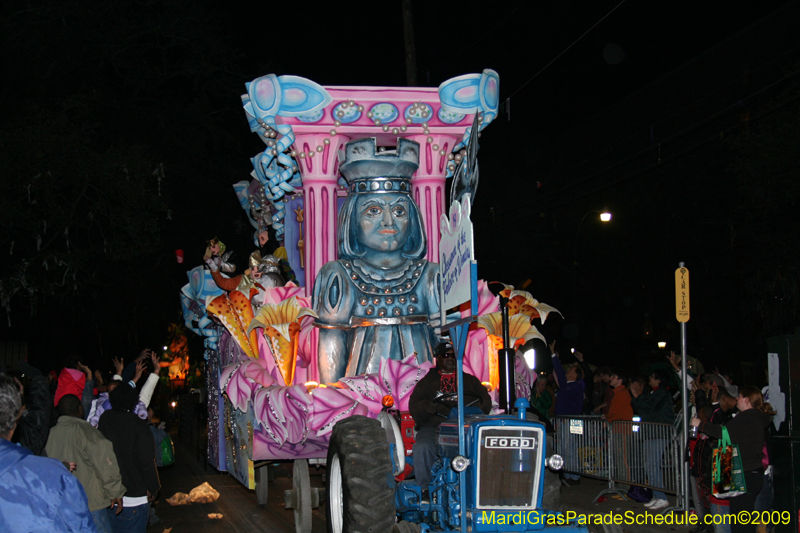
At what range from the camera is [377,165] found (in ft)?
28.4

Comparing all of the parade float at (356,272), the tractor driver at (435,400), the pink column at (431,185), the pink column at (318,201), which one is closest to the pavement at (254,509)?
the parade float at (356,272)

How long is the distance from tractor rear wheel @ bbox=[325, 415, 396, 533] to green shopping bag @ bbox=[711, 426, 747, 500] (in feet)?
10.0

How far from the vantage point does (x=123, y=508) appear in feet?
19.8

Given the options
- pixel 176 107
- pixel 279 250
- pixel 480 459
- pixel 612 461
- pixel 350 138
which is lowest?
pixel 612 461

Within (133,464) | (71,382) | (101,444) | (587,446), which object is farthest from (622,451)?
(71,382)

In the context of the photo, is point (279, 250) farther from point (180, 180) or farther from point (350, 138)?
point (180, 180)

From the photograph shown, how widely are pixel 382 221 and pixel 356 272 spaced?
623mm

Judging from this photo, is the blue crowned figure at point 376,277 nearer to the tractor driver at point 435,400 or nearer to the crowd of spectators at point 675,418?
the crowd of spectators at point 675,418

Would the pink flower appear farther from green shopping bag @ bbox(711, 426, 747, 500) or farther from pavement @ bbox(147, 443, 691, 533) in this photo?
green shopping bag @ bbox(711, 426, 747, 500)

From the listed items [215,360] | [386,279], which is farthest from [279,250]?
[386,279]

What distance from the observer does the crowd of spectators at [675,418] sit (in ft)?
22.7

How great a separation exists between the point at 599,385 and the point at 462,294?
8.06 metres

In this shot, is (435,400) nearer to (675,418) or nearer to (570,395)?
(675,418)

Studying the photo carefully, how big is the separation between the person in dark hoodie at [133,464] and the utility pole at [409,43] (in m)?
9.35
